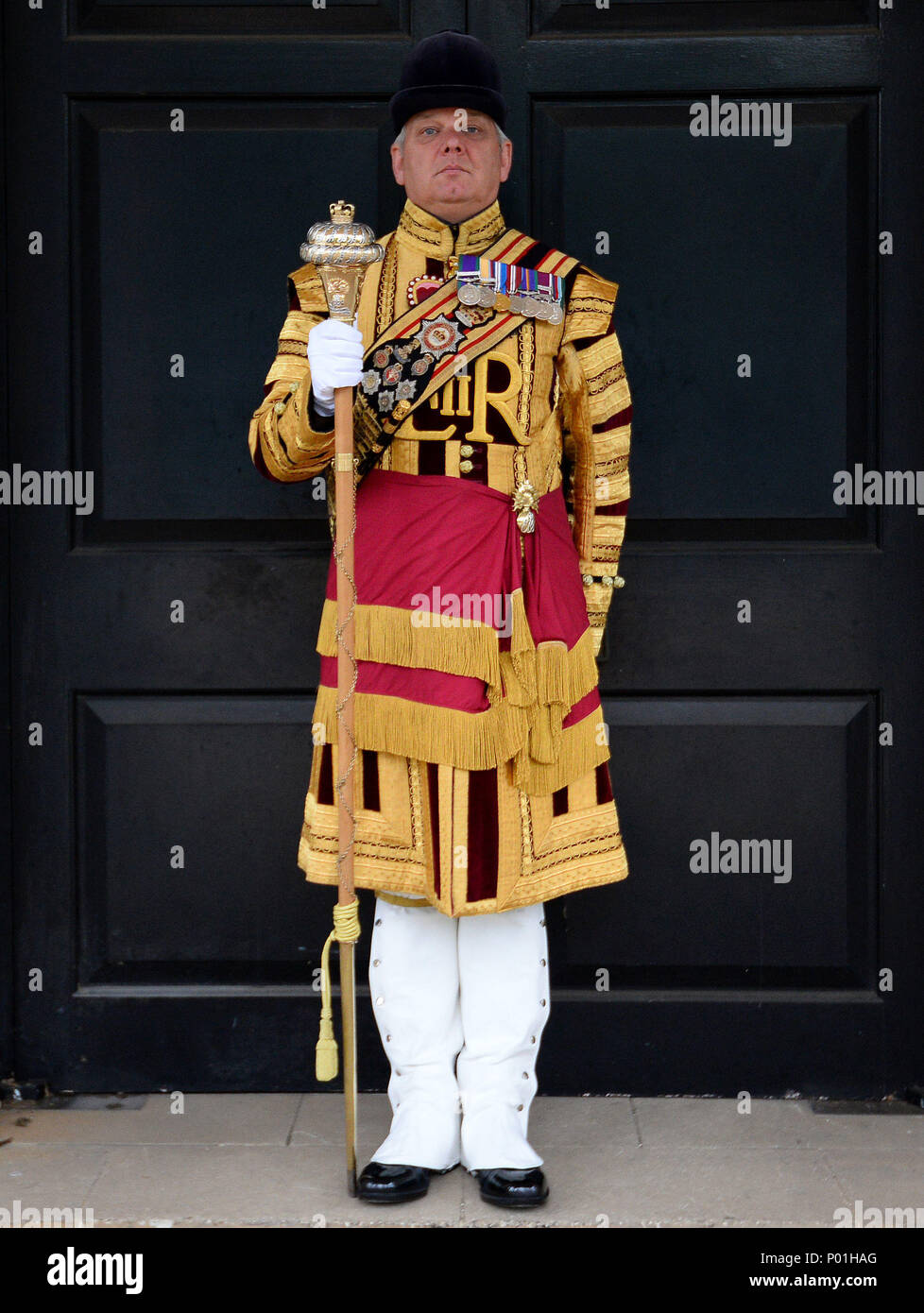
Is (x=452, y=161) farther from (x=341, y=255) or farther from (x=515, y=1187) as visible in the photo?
(x=515, y=1187)

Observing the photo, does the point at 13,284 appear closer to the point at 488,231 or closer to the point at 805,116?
the point at 488,231

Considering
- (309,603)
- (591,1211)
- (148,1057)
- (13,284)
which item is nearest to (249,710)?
(309,603)

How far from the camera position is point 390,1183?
2924 millimetres

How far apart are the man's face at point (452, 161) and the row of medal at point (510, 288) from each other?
11 cm

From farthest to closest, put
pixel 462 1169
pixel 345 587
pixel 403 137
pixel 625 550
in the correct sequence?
pixel 625 550 → pixel 462 1169 → pixel 403 137 → pixel 345 587

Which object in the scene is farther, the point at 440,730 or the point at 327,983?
the point at 327,983

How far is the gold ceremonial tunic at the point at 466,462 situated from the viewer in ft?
9.52

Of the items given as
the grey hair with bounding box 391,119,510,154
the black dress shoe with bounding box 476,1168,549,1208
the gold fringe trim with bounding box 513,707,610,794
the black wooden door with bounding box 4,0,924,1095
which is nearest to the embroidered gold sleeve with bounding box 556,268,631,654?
the gold fringe trim with bounding box 513,707,610,794

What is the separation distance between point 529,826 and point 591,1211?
708 mm

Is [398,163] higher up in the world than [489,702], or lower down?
higher up

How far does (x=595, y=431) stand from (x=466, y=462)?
311 millimetres

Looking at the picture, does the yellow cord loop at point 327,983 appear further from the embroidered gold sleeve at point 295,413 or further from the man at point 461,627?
the embroidered gold sleeve at point 295,413

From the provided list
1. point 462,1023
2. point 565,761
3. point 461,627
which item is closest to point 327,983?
point 462,1023

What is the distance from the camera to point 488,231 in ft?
9.78
